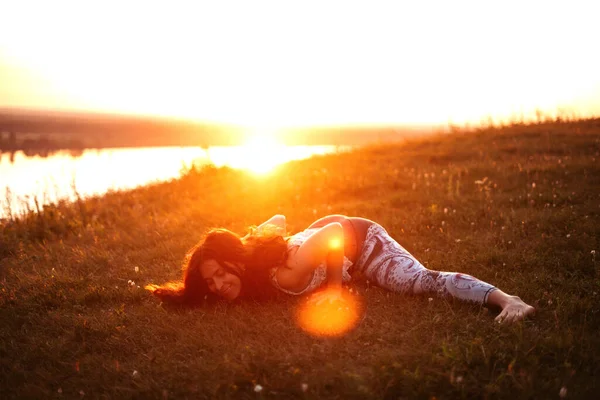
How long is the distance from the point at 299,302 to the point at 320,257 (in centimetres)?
69

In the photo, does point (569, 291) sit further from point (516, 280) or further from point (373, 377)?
point (373, 377)

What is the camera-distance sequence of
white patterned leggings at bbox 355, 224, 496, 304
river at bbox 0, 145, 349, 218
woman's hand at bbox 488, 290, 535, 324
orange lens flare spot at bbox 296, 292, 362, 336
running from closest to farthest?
woman's hand at bbox 488, 290, 535, 324
orange lens flare spot at bbox 296, 292, 362, 336
white patterned leggings at bbox 355, 224, 496, 304
river at bbox 0, 145, 349, 218

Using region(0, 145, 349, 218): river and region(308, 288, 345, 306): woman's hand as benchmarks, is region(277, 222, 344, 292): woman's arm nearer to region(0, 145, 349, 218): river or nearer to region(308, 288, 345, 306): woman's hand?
region(308, 288, 345, 306): woman's hand

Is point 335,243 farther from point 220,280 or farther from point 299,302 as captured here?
point 220,280

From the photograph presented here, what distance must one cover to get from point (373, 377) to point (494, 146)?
1014 centimetres

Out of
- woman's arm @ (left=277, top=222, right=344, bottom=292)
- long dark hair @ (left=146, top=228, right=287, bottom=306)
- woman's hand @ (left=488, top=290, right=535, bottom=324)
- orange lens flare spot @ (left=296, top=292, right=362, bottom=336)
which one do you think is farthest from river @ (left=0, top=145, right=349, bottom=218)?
woman's hand @ (left=488, top=290, right=535, bottom=324)

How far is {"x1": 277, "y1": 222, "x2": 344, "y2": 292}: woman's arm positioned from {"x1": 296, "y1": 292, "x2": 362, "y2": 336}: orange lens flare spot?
162mm

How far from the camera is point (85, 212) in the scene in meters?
9.52

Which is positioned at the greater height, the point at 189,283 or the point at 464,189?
the point at 464,189

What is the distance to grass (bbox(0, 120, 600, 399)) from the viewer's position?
10.6ft

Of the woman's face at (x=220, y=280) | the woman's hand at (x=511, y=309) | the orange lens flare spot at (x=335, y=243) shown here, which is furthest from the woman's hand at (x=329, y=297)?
the woman's hand at (x=511, y=309)

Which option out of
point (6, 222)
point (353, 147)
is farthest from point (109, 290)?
point (353, 147)

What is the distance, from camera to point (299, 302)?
15.2ft

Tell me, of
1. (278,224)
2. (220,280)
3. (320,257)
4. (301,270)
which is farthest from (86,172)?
(320,257)
